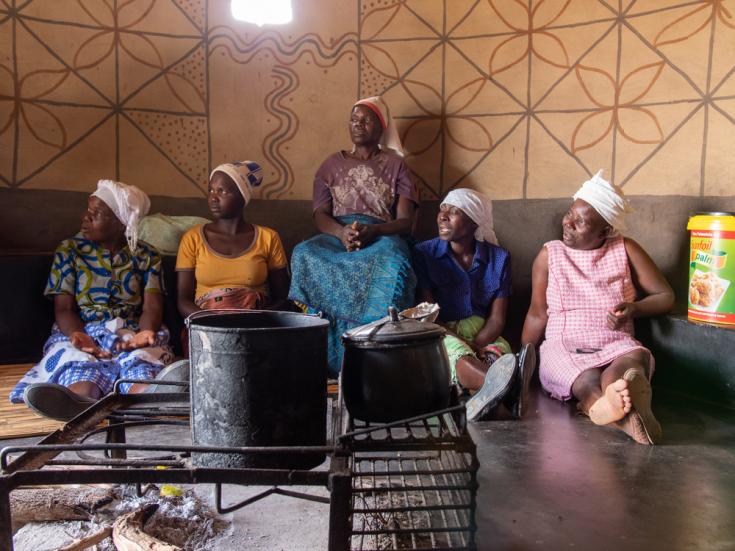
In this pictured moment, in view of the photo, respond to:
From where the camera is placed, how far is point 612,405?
2.66m

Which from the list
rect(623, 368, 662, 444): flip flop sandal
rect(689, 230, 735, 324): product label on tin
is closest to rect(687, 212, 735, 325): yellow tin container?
rect(689, 230, 735, 324): product label on tin

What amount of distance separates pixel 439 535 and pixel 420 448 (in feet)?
1.93

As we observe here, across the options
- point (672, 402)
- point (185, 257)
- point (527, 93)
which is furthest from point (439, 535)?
point (527, 93)

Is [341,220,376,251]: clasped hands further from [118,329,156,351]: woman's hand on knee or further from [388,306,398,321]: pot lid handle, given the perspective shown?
[388,306,398,321]: pot lid handle

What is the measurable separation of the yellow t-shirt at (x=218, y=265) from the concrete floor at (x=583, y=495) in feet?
5.21

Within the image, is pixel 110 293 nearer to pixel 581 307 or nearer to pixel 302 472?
pixel 302 472

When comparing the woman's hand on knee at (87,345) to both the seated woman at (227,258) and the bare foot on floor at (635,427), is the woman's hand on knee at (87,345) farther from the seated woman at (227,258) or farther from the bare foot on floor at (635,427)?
the bare foot on floor at (635,427)

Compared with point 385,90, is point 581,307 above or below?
below

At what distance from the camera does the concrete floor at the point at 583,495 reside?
1873mm

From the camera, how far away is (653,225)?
13.5ft

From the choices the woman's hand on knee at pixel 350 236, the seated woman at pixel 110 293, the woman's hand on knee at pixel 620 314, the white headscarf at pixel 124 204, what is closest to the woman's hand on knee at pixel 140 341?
the seated woman at pixel 110 293

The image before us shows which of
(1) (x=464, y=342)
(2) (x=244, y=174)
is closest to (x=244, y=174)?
(2) (x=244, y=174)

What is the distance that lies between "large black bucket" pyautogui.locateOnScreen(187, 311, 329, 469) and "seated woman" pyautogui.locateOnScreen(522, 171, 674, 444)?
1945 mm

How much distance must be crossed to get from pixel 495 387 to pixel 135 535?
5.29 feet
